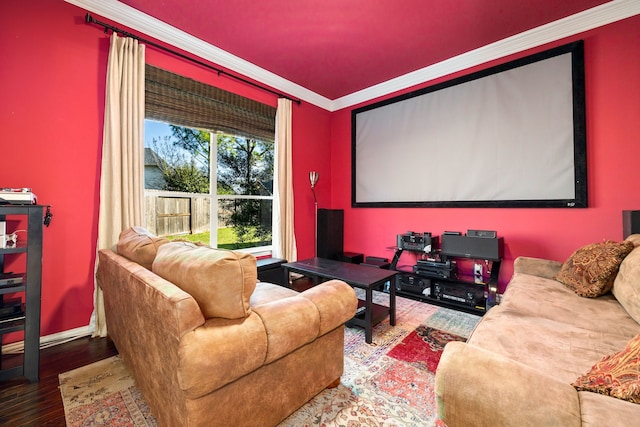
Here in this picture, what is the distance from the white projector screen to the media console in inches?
20.1

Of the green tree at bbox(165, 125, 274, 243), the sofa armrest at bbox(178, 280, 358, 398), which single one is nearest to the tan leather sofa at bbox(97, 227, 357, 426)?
the sofa armrest at bbox(178, 280, 358, 398)

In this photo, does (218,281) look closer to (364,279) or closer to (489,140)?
(364,279)

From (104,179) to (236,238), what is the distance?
165 centimetres

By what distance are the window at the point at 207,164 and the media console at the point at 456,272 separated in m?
2.06

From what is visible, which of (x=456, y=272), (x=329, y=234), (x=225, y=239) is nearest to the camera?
(x=456, y=272)

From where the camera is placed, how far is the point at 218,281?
3.61 ft

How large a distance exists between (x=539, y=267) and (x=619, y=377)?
6.43 ft

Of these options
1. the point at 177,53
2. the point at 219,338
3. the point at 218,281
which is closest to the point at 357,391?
the point at 219,338

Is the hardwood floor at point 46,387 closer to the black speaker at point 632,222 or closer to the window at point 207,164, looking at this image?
the window at point 207,164

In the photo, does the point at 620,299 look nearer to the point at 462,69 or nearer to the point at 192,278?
the point at 192,278

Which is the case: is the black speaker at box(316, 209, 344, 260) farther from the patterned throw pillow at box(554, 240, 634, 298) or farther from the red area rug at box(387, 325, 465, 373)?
the patterned throw pillow at box(554, 240, 634, 298)

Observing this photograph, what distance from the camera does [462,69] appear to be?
323 centimetres

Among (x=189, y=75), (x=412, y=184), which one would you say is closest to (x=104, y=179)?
(x=189, y=75)

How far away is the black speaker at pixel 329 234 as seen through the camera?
3.97 meters
